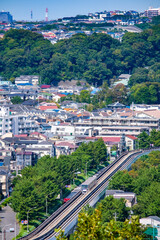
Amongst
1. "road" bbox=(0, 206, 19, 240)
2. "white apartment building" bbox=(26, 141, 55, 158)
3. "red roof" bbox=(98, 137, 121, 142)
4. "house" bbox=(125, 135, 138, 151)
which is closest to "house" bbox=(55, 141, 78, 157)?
"white apartment building" bbox=(26, 141, 55, 158)

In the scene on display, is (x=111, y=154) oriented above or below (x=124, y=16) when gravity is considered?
below

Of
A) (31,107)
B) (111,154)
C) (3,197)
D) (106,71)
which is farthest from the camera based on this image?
(106,71)

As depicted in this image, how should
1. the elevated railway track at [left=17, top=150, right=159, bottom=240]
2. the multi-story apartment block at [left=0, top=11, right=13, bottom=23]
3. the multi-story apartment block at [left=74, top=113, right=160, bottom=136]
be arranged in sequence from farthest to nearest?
1. the multi-story apartment block at [left=0, top=11, right=13, bottom=23]
2. the multi-story apartment block at [left=74, top=113, right=160, bottom=136]
3. the elevated railway track at [left=17, top=150, right=159, bottom=240]

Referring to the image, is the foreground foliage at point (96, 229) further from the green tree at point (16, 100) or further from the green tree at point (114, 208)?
the green tree at point (16, 100)

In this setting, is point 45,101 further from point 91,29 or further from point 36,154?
point 91,29

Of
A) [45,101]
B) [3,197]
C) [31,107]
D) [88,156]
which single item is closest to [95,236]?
[3,197]

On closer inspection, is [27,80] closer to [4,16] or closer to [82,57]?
[82,57]

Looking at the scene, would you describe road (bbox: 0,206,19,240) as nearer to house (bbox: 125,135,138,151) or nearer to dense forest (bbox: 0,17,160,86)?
house (bbox: 125,135,138,151)
